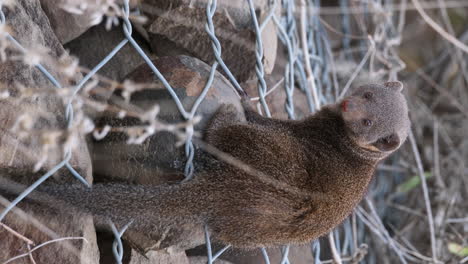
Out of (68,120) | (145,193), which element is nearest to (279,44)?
(145,193)

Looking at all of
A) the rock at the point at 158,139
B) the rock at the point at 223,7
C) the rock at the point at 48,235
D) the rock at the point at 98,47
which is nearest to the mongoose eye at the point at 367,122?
the rock at the point at 223,7

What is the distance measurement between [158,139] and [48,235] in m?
0.31

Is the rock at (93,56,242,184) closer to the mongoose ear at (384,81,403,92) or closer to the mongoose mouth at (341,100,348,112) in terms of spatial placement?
the mongoose mouth at (341,100,348,112)

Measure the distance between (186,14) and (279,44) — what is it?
29.0 inches

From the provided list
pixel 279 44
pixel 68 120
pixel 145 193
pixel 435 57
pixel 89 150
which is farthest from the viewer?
pixel 435 57

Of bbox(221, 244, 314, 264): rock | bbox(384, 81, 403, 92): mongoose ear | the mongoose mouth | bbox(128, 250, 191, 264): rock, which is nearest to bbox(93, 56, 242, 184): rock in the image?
bbox(128, 250, 191, 264): rock

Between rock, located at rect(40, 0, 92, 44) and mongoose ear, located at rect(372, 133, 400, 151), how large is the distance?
929mm

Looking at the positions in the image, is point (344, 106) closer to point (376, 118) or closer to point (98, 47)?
point (376, 118)

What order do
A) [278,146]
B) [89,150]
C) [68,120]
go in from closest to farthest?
[68,120], [89,150], [278,146]

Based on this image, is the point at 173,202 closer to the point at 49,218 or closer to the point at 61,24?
the point at 49,218

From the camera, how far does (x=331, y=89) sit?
234 centimetres

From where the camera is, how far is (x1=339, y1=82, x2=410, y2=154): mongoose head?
1.79 m

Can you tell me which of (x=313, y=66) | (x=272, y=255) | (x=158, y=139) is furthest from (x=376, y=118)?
(x=158, y=139)

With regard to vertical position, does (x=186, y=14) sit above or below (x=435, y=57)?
above
